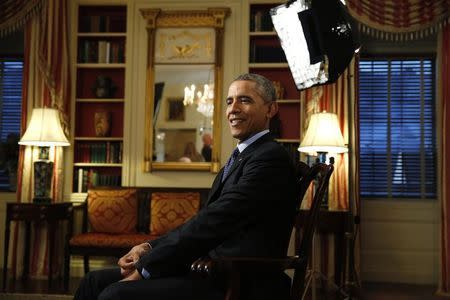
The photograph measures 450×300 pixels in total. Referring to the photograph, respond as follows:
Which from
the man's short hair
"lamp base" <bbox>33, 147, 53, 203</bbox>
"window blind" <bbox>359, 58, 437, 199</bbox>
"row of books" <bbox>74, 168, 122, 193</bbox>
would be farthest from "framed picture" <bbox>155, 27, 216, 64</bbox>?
the man's short hair

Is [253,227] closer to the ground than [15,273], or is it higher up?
higher up

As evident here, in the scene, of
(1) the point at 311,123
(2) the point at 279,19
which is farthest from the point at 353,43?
(1) the point at 311,123

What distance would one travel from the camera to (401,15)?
484 cm

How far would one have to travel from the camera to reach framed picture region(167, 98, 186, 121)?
203 inches

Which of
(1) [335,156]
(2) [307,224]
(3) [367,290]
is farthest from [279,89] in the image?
(2) [307,224]

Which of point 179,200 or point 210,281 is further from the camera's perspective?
point 179,200

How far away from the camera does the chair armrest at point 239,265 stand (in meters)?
1.56

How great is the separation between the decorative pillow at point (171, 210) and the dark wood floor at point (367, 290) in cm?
84

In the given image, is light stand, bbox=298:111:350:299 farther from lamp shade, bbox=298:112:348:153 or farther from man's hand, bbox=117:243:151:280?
man's hand, bbox=117:243:151:280

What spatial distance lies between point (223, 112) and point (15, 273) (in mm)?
2387

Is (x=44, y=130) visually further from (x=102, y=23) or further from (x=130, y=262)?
(x=130, y=262)

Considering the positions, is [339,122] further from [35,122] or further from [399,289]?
[35,122]

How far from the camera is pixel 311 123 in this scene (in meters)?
4.62

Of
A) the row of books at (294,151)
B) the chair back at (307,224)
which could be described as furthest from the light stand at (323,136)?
the chair back at (307,224)
